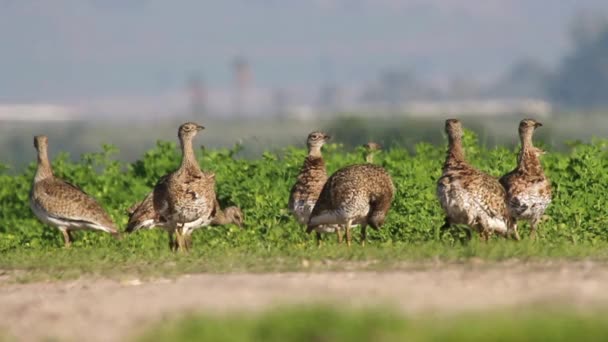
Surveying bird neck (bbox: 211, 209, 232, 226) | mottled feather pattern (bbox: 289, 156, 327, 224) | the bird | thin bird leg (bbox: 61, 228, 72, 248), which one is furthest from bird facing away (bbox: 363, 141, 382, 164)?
thin bird leg (bbox: 61, 228, 72, 248)

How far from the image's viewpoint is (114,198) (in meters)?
20.7

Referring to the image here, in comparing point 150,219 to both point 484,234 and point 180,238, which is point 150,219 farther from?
point 484,234

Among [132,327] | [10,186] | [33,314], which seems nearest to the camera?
[132,327]

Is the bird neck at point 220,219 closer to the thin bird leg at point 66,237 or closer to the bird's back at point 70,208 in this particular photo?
the bird's back at point 70,208

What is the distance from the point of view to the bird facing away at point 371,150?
64.6ft

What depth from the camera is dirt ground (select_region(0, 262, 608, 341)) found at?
10055 millimetres

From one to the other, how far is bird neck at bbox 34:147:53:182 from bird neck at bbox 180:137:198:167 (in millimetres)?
1875

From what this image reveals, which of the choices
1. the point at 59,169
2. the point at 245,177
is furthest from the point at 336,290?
the point at 59,169

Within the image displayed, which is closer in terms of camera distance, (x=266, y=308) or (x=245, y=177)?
(x=266, y=308)

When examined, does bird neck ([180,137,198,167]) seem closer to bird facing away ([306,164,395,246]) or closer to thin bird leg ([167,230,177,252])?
thin bird leg ([167,230,177,252])

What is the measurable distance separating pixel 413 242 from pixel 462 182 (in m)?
1.32

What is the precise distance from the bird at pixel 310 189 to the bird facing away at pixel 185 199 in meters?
0.95

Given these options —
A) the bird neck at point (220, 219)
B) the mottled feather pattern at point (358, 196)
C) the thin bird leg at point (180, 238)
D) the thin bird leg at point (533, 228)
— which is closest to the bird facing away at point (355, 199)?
the mottled feather pattern at point (358, 196)

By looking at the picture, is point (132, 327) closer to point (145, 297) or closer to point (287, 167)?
point (145, 297)
